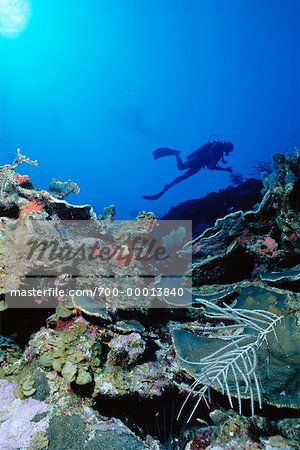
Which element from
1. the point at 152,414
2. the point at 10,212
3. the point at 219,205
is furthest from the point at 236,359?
the point at 219,205

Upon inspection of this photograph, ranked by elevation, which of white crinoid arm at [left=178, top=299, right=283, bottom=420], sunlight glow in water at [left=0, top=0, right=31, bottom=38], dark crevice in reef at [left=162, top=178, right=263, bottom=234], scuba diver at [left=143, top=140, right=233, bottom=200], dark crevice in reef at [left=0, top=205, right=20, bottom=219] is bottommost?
white crinoid arm at [left=178, top=299, right=283, bottom=420]

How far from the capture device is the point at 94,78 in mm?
80250

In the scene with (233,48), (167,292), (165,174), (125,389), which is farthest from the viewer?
(165,174)

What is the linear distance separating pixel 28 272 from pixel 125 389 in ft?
4.97

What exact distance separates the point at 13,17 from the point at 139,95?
3448 centimetres

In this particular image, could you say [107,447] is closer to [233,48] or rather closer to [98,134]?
[233,48]

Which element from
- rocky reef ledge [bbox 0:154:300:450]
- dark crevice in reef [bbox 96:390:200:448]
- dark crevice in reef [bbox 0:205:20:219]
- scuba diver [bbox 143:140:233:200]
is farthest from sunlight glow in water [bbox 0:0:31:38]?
dark crevice in reef [bbox 96:390:200:448]

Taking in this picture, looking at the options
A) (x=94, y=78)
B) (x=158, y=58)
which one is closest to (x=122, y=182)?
(x=94, y=78)

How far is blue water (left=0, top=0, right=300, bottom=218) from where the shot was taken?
62906 millimetres

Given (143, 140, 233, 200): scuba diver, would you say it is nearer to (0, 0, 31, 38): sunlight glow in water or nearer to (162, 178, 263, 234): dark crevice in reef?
(162, 178, 263, 234): dark crevice in reef

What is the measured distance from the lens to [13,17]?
54.6m

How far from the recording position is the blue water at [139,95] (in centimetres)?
6291

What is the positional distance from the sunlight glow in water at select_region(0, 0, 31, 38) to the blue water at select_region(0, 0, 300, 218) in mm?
1535

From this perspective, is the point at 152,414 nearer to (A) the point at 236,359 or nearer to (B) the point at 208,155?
(A) the point at 236,359
